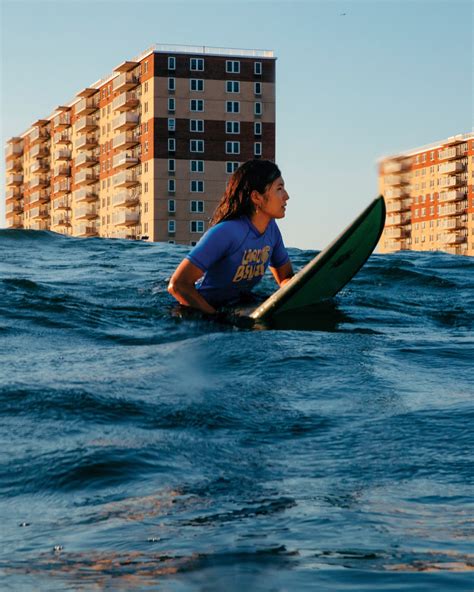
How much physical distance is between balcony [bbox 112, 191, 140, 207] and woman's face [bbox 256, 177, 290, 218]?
87.3 meters

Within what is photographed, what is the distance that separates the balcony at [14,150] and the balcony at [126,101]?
3547 centimetres

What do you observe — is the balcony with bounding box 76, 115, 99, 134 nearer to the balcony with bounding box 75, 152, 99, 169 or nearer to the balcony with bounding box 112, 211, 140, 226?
the balcony with bounding box 75, 152, 99, 169

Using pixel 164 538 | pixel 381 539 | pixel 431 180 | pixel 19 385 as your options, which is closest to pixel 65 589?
pixel 164 538

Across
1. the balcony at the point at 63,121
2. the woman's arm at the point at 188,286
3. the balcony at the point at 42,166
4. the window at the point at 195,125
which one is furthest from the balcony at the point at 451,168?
the woman's arm at the point at 188,286

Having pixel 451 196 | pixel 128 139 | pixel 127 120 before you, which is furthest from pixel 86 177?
pixel 451 196

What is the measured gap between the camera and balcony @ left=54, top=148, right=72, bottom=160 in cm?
10881

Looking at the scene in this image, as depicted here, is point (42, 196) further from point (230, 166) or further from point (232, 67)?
point (232, 67)

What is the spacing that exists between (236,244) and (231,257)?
11cm

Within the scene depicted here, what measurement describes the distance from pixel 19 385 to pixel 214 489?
1.98 m

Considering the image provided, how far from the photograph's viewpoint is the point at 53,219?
377 ft

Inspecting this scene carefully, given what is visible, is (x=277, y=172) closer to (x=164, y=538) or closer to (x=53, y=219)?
(x=164, y=538)

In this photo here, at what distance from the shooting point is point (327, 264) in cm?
731

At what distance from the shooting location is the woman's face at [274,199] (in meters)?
6.88

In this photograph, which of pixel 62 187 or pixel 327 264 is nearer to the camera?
pixel 327 264
